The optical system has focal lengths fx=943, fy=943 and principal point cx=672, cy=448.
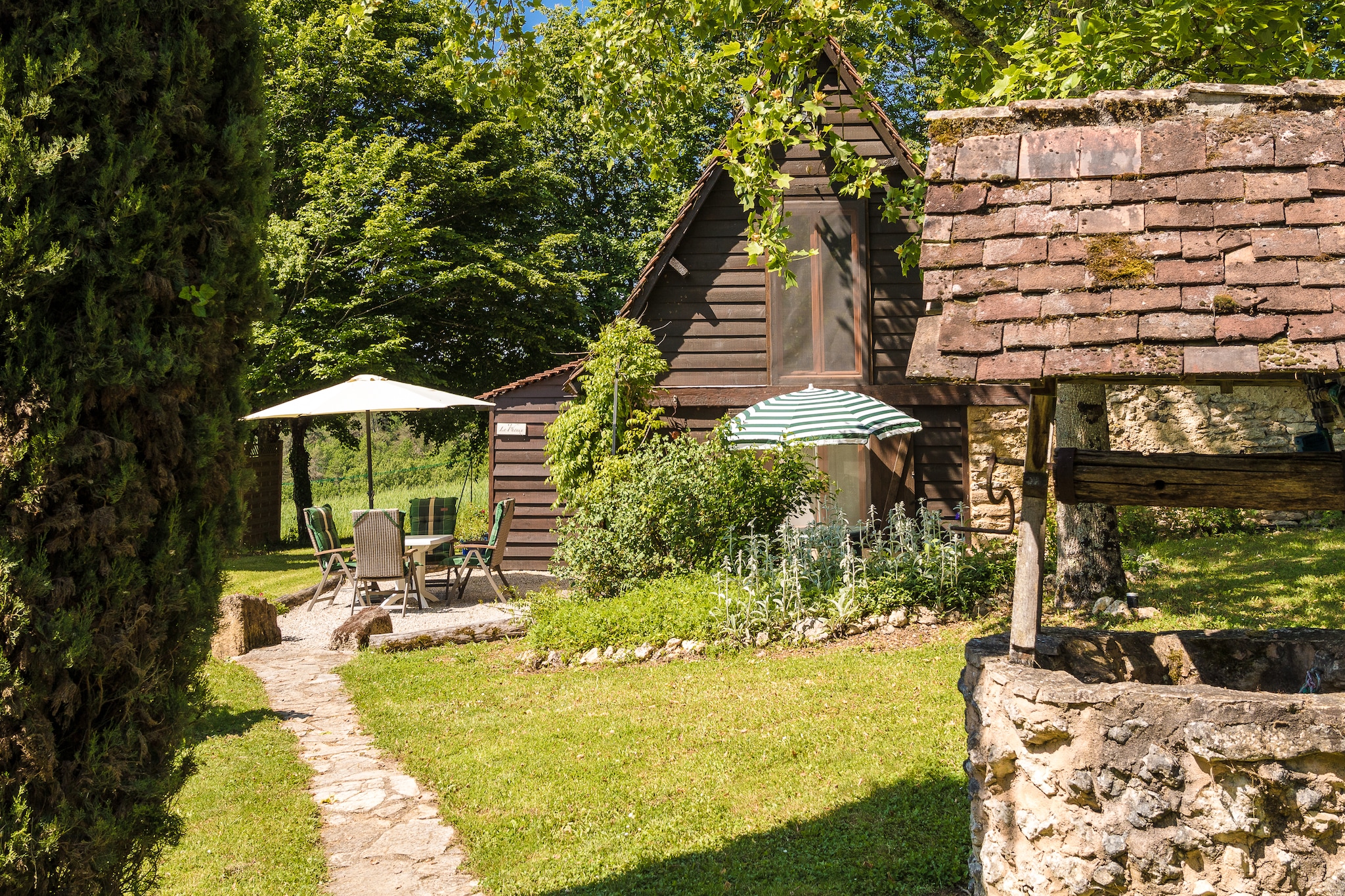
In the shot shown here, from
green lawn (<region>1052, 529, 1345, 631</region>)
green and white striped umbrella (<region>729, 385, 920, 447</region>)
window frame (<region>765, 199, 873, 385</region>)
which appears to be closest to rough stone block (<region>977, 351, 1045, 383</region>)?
green lawn (<region>1052, 529, 1345, 631</region>)

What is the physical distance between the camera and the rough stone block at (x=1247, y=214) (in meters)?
3.17

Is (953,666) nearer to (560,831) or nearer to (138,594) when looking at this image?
(560,831)

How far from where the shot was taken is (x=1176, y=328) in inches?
119

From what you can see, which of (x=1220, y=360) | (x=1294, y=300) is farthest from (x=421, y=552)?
(x=1294, y=300)

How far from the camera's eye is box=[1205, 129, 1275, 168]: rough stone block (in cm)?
327

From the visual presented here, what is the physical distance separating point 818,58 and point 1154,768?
37.9 feet

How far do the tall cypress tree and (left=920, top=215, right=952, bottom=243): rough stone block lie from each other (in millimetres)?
2416

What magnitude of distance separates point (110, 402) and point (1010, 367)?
290 centimetres

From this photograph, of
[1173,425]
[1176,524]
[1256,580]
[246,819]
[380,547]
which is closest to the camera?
[246,819]

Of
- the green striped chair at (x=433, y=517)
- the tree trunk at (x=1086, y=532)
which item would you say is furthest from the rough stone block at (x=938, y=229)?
the green striped chair at (x=433, y=517)

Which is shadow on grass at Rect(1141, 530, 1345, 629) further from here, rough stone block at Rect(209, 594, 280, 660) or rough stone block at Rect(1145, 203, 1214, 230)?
rough stone block at Rect(209, 594, 280, 660)

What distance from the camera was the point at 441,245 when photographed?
22.6 meters

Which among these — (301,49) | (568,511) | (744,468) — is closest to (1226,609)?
(744,468)

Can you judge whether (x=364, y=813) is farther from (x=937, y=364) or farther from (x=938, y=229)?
(x=938, y=229)
